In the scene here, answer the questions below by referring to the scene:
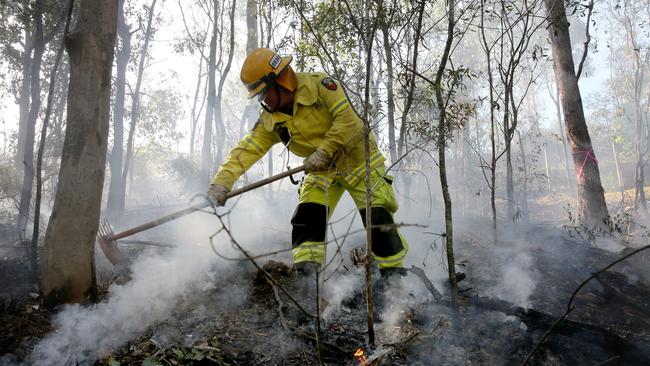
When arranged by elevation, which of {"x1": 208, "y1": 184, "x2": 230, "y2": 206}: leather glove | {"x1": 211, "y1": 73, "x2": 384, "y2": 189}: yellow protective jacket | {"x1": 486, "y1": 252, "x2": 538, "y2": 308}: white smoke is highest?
{"x1": 211, "y1": 73, "x2": 384, "y2": 189}: yellow protective jacket

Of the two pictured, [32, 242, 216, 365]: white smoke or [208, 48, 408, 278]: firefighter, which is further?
[208, 48, 408, 278]: firefighter

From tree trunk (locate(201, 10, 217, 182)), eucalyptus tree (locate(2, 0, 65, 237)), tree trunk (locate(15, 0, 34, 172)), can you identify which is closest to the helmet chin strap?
eucalyptus tree (locate(2, 0, 65, 237))

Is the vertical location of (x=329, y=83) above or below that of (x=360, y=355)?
above

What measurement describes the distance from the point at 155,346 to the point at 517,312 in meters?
2.70

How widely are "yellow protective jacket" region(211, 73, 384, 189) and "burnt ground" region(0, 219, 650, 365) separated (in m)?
1.08

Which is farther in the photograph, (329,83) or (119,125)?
(119,125)

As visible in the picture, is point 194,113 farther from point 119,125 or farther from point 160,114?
point 119,125

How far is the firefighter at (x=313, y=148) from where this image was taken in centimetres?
322

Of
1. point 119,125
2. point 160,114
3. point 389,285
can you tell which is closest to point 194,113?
point 160,114

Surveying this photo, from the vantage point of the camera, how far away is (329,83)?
3.39m

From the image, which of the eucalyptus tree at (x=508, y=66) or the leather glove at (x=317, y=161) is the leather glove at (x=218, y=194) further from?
the eucalyptus tree at (x=508, y=66)

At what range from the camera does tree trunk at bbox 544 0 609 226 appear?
19.8 ft

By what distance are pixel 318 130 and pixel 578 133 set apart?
5.12 metres

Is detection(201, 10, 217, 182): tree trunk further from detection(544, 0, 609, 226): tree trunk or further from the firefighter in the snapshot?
the firefighter
